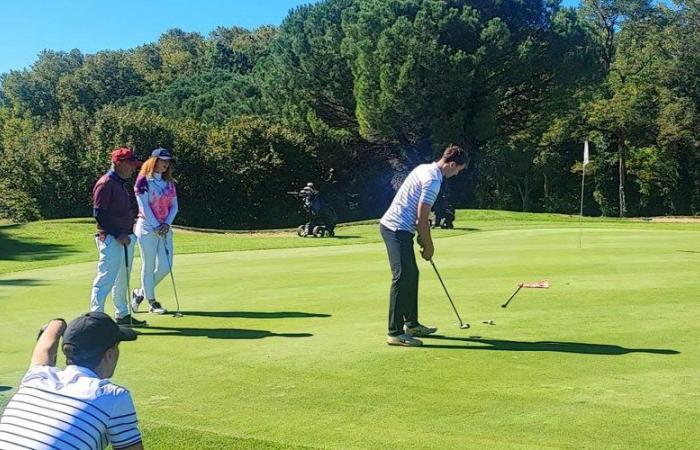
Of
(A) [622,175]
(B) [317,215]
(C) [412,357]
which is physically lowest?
(C) [412,357]

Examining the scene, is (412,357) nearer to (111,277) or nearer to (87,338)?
(111,277)

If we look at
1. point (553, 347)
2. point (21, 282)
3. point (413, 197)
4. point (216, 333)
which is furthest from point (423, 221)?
point (21, 282)

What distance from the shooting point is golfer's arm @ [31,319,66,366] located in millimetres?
3432

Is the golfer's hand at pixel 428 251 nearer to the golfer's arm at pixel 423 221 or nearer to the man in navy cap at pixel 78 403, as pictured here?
the golfer's arm at pixel 423 221

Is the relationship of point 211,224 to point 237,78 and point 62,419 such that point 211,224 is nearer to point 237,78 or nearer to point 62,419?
point 237,78

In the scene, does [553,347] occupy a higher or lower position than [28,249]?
lower

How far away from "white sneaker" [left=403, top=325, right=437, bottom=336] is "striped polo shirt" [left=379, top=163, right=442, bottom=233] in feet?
3.37

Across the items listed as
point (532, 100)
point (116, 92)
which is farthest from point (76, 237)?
point (116, 92)

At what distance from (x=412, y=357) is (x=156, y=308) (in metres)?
4.39

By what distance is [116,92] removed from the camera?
85.7 metres

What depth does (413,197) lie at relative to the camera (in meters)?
7.84

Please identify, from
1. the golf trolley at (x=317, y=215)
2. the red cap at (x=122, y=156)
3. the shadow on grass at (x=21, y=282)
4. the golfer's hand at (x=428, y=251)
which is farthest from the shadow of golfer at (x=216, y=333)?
the golf trolley at (x=317, y=215)

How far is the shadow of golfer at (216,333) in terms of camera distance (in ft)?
26.5

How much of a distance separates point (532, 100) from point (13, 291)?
36227 millimetres
